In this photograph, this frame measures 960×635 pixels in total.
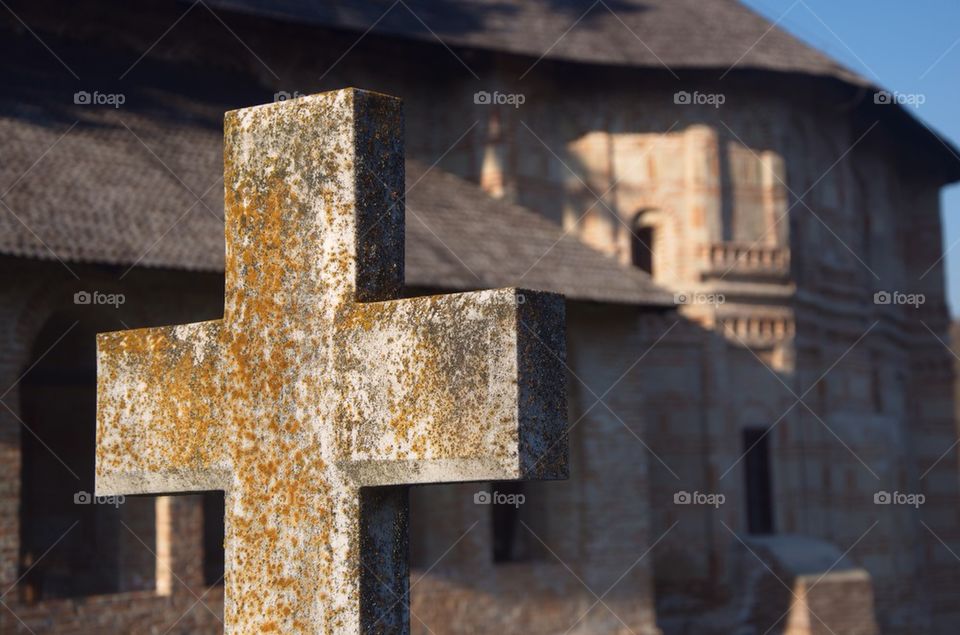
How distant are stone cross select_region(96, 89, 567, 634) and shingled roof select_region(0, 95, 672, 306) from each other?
7.26 metres

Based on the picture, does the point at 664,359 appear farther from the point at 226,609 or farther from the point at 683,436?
the point at 226,609

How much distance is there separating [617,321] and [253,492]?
11.3 metres

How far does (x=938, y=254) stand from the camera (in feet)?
71.3

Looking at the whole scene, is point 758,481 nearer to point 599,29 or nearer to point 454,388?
point 599,29

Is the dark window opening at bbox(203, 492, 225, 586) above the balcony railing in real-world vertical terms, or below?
below

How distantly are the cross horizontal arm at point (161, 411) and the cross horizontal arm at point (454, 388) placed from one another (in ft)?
1.17

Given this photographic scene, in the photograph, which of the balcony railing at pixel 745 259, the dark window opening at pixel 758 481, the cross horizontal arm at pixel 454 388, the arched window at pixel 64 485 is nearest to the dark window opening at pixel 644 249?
the balcony railing at pixel 745 259

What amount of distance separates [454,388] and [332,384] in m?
0.29

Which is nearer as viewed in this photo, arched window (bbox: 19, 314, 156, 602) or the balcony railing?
arched window (bbox: 19, 314, 156, 602)

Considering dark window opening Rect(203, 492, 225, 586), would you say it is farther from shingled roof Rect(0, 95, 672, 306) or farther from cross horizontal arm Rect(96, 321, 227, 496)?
cross horizontal arm Rect(96, 321, 227, 496)

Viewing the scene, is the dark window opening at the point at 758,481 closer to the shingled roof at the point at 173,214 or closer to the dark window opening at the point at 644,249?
the dark window opening at the point at 644,249

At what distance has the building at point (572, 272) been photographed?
11125mm

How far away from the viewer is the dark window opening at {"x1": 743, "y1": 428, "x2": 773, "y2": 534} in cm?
1638

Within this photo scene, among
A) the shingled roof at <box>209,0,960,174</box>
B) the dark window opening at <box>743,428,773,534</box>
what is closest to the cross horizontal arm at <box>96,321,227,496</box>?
the shingled roof at <box>209,0,960,174</box>
